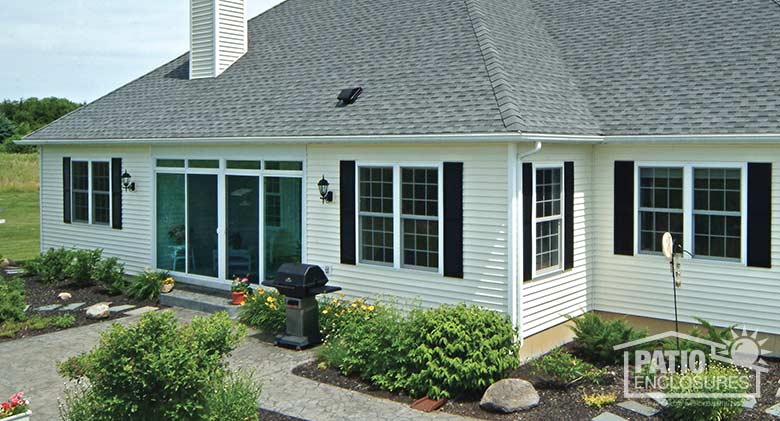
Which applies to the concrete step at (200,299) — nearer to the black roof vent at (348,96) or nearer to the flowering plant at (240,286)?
the flowering plant at (240,286)

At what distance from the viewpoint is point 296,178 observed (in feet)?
42.4

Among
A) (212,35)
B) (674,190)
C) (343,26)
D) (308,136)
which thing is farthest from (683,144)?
(212,35)

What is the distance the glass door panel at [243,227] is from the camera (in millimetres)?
13617

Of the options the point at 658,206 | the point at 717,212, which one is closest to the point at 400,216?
the point at 658,206

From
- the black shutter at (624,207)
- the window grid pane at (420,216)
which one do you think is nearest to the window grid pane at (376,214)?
the window grid pane at (420,216)

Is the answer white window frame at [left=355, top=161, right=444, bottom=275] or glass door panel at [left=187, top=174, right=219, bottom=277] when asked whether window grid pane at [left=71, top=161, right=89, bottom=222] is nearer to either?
glass door panel at [left=187, top=174, right=219, bottom=277]

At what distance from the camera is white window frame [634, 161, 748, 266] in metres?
10.7

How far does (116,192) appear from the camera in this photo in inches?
627

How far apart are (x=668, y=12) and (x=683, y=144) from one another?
12.1 ft

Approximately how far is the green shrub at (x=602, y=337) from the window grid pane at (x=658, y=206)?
1.73 m

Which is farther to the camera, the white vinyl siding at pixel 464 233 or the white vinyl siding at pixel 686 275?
the white vinyl siding at pixel 686 275

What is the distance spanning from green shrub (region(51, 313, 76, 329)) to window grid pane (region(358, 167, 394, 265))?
5234 mm

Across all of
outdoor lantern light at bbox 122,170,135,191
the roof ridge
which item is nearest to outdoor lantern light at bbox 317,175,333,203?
the roof ridge

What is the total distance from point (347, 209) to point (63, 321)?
17.4ft
